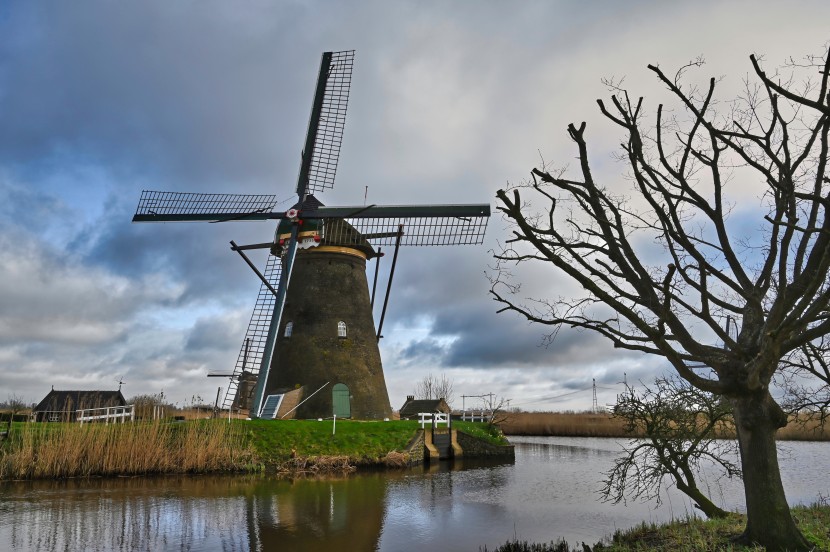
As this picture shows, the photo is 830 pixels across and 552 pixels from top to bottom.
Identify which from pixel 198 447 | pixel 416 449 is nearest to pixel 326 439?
pixel 416 449

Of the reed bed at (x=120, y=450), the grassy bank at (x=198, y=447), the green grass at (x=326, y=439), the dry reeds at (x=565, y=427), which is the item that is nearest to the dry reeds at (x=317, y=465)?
the grassy bank at (x=198, y=447)

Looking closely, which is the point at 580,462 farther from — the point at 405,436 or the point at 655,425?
the point at 655,425

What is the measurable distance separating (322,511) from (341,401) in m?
10.4

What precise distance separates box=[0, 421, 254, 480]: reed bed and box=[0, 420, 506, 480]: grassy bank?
22 millimetres

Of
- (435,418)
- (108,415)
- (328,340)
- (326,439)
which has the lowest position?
(326,439)

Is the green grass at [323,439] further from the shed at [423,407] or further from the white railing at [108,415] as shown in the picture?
the shed at [423,407]

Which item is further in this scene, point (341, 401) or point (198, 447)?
point (341, 401)

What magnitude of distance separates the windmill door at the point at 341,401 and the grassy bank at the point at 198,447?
3.38 feet

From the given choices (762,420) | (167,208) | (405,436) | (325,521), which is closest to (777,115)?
(762,420)

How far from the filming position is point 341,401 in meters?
22.2

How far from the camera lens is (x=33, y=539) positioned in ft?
30.5

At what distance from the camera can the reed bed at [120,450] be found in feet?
51.8

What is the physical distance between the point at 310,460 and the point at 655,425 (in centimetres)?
1282

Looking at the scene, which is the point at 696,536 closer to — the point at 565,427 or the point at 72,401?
the point at 72,401
